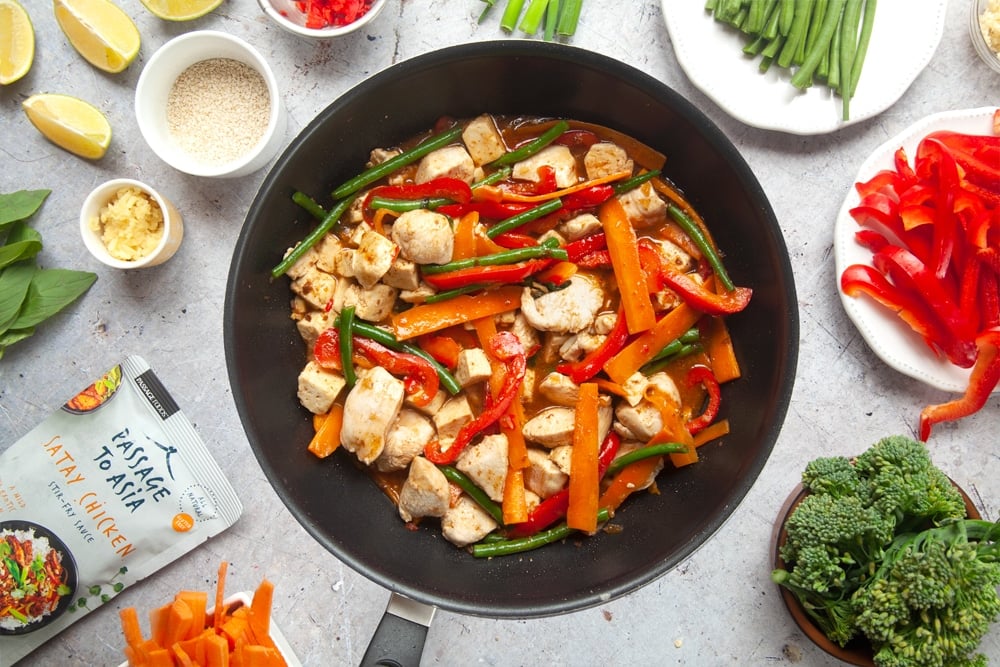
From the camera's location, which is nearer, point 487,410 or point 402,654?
point 402,654

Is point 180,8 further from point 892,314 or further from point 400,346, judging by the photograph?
point 892,314

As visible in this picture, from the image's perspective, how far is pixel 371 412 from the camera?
2.58 meters

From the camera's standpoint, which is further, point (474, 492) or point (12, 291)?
point (12, 291)

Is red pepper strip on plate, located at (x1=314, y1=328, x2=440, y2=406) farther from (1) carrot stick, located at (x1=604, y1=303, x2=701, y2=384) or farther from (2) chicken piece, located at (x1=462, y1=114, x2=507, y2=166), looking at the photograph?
(2) chicken piece, located at (x1=462, y1=114, x2=507, y2=166)

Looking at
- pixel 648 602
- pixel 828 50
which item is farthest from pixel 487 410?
pixel 828 50

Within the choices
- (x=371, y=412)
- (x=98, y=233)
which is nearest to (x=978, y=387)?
(x=371, y=412)

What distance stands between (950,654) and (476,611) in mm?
1553


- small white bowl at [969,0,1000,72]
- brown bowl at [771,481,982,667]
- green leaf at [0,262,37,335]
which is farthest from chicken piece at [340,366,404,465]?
small white bowl at [969,0,1000,72]

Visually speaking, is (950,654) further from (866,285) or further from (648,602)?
(866,285)

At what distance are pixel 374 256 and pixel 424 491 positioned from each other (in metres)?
0.85

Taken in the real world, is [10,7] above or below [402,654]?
above

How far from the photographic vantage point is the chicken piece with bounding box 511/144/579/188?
2734 mm

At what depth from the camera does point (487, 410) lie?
8.80 ft

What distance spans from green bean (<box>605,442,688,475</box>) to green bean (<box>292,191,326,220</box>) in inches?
56.4
